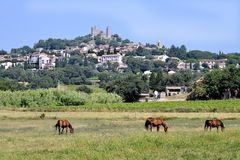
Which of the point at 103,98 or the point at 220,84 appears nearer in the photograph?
the point at 103,98

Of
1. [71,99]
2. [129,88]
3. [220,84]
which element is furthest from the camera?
[129,88]

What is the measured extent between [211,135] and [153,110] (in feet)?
204

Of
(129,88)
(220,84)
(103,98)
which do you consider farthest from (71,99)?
(129,88)

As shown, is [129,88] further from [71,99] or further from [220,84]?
[71,99]

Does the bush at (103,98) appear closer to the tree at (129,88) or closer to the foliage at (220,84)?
the foliage at (220,84)

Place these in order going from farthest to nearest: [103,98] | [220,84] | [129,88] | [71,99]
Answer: [129,88], [220,84], [103,98], [71,99]

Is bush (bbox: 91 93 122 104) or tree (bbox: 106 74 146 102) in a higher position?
tree (bbox: 106 74 146 102)

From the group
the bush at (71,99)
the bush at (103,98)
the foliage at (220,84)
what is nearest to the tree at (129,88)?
the foliage at (220,84)

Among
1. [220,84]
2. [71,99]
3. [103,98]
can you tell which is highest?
[220,84]

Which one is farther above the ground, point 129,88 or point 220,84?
point 220,84

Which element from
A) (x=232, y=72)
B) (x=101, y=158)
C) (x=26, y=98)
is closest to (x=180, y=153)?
(x=101, y=158)

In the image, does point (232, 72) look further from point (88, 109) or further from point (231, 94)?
point (88, 109)

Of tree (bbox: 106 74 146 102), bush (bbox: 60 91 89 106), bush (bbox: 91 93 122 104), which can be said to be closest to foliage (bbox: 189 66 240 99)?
A: bush (bbox: 91 93 122 104)

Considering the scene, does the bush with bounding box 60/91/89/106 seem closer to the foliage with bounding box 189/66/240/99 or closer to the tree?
the foliage with bounding box 189/66/240/99
